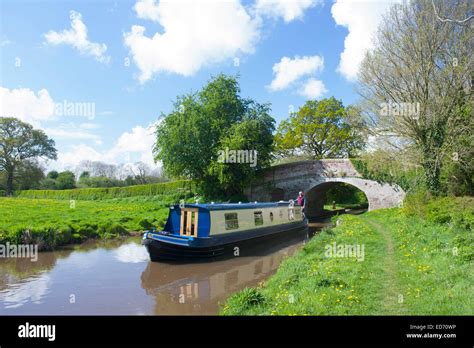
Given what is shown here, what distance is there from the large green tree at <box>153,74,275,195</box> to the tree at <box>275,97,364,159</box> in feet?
28.7

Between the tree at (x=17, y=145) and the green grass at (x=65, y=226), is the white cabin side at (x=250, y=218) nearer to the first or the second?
the green grass at (x=65, y=226)

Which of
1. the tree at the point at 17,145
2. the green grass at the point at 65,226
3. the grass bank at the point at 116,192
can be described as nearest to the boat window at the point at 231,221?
the green grass at the point at 65,226

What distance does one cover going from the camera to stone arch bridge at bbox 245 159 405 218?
2348cm

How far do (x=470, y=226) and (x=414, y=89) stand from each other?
9053mm

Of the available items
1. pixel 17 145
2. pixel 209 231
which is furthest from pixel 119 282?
pixel 17 145

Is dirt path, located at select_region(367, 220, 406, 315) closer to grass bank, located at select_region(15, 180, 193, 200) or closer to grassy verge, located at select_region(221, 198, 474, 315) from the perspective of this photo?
grassy verge, located at select_region(221, 198, 474, 315)

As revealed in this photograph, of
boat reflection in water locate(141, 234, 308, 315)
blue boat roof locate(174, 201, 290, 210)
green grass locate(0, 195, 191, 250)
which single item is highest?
blue boat roof locate(174, 201, 290, 210)

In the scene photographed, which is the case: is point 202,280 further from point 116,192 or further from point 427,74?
point 116,192

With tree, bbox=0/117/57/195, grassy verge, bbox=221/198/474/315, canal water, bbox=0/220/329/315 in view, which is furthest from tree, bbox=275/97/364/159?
tree, bbox=0/117/57/195

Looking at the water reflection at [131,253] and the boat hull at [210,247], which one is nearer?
the boat hull at [210,247]

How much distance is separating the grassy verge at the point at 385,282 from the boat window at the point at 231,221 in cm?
361

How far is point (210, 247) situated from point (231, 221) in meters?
1.83

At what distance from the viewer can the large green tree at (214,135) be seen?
81.5 ft
